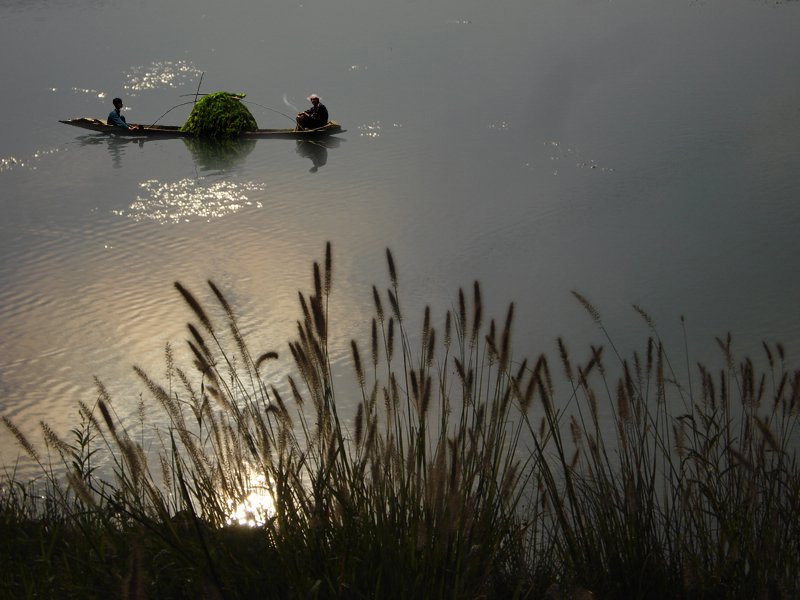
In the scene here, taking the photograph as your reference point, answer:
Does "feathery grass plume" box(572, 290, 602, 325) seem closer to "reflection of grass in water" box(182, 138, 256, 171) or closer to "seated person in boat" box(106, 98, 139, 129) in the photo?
"reflection of grass in water" box(182, 138, 256, 171)

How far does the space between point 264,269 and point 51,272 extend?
1285 mm

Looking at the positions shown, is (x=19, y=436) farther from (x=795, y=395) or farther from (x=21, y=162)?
(x=21, y=162)

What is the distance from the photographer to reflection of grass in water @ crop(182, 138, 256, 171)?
861 cm

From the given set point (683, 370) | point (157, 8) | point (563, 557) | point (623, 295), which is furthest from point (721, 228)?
point (157, 8)

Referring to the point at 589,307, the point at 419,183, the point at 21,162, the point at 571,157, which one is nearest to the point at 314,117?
the point at 419,183

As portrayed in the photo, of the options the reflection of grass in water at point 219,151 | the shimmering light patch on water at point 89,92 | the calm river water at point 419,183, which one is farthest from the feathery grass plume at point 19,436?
the shimmering light patch on water at point 89,92

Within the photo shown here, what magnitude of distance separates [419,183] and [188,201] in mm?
1676

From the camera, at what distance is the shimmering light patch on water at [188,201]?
7.12 metres

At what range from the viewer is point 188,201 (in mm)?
7492

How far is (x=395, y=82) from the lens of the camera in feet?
33.7

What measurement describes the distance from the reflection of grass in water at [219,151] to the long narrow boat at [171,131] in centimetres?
10

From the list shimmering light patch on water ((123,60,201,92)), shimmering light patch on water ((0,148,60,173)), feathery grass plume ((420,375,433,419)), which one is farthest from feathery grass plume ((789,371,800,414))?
shimmering light patch on water ((123,60,201,92))

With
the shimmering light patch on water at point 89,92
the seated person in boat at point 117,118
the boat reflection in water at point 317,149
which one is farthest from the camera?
the shimmering light patch on water at point 89,92

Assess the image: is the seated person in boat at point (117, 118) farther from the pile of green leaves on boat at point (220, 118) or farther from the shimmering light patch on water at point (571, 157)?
the shimmering light patch on water at point (571, 157)
